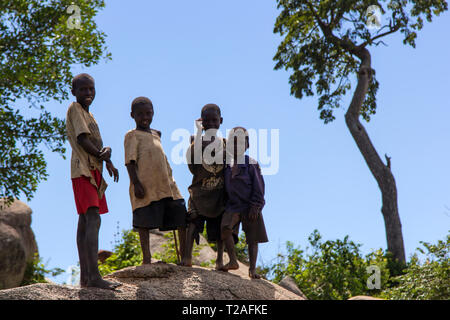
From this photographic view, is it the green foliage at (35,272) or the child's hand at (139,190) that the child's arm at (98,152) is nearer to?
the child's hand at (139,190)

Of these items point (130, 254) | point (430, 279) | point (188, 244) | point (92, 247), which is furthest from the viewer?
point (130, 254)

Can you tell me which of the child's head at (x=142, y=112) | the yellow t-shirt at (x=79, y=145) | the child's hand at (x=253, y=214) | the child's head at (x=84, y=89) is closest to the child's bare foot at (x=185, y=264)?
the child's hand at (x=253, y=214)

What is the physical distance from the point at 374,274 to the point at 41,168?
686cm

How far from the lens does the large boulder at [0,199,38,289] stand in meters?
12.8

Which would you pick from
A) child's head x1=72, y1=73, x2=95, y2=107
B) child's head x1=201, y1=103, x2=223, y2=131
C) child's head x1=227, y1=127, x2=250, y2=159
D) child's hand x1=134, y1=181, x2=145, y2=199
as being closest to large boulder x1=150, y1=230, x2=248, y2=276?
child's head x1=227, y1=127, x2=250, y2=159

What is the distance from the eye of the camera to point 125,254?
35.3 feet

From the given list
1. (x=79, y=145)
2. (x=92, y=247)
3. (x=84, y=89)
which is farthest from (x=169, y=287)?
(x=84, y=89)

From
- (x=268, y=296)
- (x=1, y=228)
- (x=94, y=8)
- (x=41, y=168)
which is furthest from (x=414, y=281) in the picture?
(x=1, y=228)

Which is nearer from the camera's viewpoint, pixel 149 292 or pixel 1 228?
pixel 149 292

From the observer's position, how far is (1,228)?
42.9 ft

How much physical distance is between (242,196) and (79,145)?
2.06 m

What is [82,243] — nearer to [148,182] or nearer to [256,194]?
[148,182]
